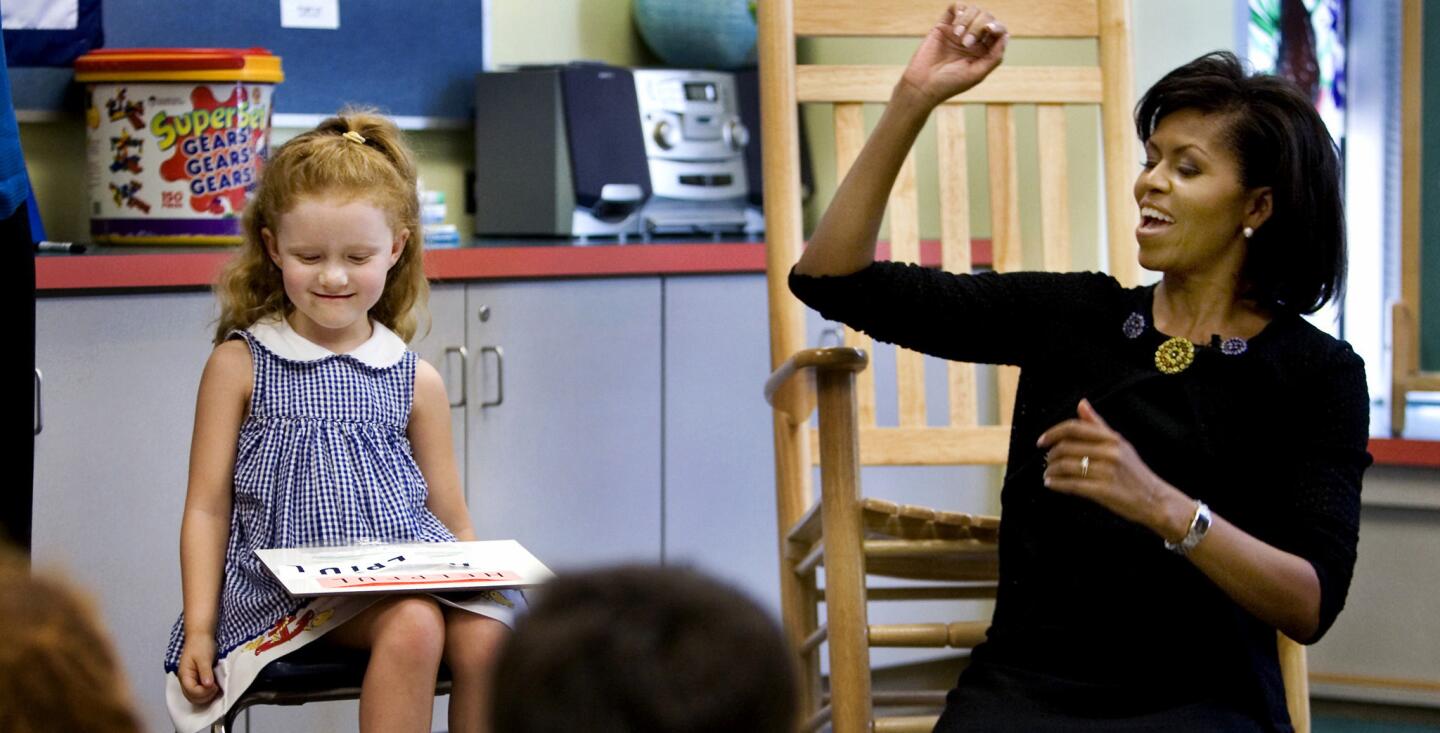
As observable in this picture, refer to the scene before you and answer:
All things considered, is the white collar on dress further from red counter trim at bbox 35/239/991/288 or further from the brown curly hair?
the brown curly hair

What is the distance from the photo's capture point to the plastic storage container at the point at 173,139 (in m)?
2.37

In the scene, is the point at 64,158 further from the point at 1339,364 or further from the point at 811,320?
the point at 1339,364

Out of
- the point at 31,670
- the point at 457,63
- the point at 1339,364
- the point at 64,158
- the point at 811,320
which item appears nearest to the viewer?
the point at 31,670

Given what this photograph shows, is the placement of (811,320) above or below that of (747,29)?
below

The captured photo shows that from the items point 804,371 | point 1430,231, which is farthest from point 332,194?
point 1430,231

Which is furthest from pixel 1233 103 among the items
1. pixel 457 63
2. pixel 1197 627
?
pixel 457 63

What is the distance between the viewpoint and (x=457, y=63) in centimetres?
291

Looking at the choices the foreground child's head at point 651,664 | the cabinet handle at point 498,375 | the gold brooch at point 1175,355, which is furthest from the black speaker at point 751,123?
the foreground child's head at point 651,664

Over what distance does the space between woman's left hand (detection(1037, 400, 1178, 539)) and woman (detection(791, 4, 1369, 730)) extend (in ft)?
0.13

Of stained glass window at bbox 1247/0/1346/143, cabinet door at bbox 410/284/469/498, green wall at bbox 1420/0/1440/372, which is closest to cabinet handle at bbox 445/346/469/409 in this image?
cabinet door at bbox 410/284/469/498

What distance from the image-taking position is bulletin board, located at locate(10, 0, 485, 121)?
102 inches

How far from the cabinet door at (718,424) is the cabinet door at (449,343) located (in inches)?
14.0

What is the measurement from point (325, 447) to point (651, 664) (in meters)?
1.05

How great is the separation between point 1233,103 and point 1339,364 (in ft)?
0.81
